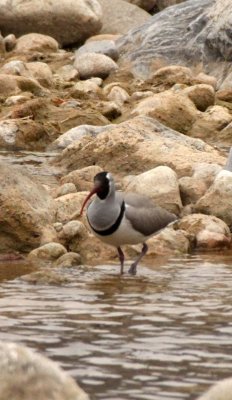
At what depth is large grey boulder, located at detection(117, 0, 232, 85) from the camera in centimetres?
2705

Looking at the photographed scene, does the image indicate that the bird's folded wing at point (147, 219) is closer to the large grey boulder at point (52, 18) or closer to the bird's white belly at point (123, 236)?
the bird's white belly at point (123, 236)

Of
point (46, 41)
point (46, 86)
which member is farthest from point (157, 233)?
point (46, 41)

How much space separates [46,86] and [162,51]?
391 cm

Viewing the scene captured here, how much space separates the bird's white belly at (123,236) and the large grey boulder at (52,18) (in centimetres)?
2104

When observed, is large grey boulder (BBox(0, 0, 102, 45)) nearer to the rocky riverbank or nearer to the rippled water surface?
the rocky riverbank

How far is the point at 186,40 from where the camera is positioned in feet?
93.6

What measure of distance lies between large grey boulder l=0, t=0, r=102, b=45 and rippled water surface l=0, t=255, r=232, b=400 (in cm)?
2091

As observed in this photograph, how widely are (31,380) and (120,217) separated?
18.9 ft

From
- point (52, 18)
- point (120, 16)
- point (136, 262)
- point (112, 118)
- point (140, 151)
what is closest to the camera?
point (136, 262)

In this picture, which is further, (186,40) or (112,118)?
(186,40)

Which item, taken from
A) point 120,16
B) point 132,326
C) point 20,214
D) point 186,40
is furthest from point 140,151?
point 120,16

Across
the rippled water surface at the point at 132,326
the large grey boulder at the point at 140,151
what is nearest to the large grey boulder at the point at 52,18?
the large grey boulder at the point at 140,151

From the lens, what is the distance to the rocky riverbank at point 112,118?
12812mm

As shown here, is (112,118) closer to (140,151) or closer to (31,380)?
(140,151)
